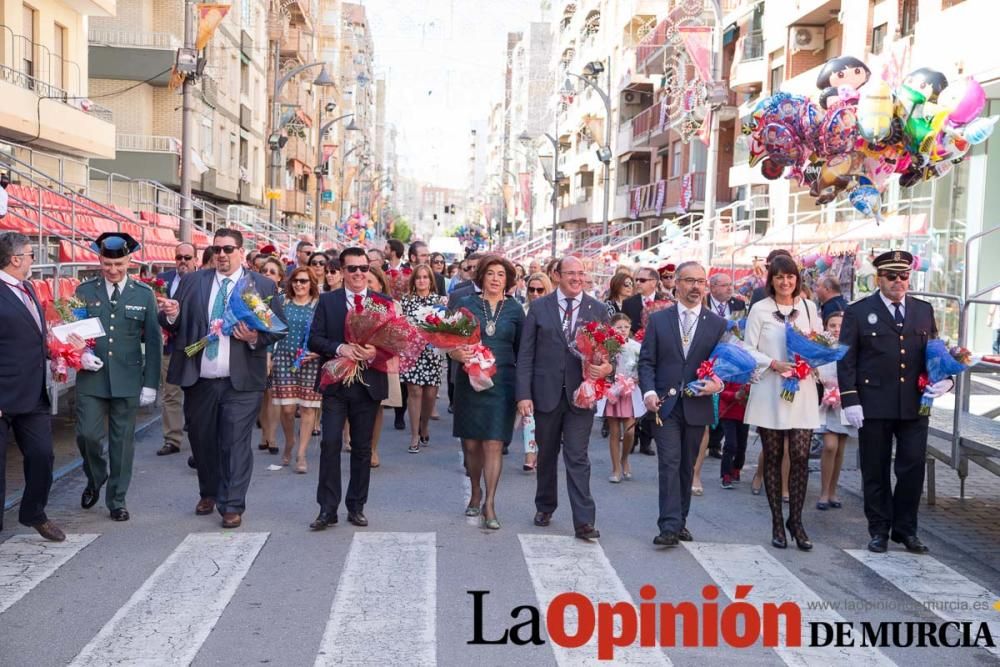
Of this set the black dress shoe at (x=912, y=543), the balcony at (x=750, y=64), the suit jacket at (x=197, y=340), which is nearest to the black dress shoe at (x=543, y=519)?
the suit jacket at (x=197, y=340)

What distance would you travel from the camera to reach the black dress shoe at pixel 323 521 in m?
8.05

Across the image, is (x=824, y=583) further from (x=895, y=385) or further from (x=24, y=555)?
(x=24, y=555)

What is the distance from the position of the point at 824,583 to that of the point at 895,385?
5.50 ft

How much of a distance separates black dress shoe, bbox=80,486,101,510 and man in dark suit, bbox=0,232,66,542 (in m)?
0.93

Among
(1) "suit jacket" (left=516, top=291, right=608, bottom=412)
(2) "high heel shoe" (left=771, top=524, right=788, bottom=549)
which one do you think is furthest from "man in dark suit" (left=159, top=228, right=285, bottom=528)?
(2) "high heel shoe" (left=771, top=524, right=788, bottom=549)

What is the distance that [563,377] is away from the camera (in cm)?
811

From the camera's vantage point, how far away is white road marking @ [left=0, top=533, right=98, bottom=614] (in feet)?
21.2

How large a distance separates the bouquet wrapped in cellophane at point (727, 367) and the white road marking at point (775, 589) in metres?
1.15

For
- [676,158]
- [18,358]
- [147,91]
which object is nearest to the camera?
[18,358]

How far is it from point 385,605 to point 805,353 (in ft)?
11.6

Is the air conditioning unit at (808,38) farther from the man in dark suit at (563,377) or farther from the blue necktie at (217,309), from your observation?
the blue necktie at (217,309)

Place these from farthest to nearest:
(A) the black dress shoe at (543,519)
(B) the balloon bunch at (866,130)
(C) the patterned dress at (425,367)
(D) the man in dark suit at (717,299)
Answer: (B) the balloon bunch at (866,130) → (C) the patterned dress at (425,367) → (D) the man in dark suit at (717,299) → (A) the black dress shoe at (543,519)

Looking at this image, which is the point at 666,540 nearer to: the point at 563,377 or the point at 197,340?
the point at 563,377


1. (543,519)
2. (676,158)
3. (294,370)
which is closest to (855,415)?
(543,519)
